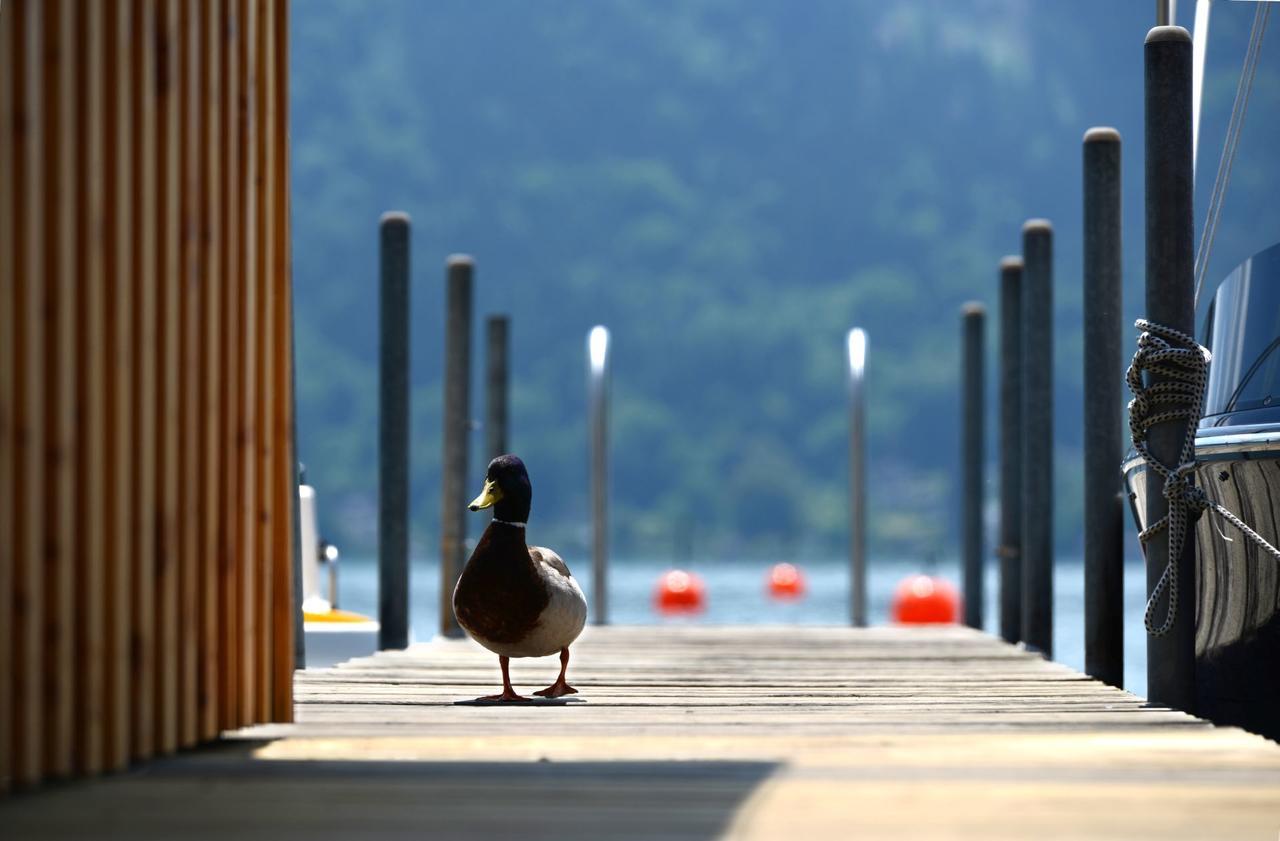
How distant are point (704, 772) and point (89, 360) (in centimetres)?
150

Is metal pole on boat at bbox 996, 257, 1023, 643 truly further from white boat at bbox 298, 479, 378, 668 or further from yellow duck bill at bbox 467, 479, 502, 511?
yellow duck bill at bbox 467, 479, 502, 511

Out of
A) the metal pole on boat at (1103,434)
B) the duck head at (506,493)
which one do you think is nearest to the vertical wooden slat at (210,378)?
the duck head at (506,493)

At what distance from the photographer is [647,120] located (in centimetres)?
9788

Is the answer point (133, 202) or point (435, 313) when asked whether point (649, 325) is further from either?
point (133, 202)

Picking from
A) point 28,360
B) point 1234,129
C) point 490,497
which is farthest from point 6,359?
point 1234,129

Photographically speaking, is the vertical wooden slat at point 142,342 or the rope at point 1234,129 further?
the rope at point 1234,129

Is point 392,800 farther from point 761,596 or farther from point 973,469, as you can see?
point 761,596

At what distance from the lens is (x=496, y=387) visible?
11305mm

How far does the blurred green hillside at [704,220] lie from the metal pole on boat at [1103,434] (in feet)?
222

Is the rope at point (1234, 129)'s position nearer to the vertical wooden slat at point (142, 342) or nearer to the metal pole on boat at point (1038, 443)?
the metal pole on boat at point (1038, 443)

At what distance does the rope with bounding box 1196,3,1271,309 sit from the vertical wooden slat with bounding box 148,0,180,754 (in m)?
5.25

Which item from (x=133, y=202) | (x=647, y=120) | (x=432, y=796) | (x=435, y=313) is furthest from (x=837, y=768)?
(x=647, y=120)

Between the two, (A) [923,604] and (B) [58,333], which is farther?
(A) [923,604]

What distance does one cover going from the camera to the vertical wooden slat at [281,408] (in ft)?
15.6
